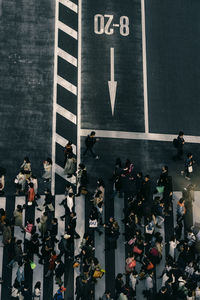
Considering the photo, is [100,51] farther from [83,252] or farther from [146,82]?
[83,252]

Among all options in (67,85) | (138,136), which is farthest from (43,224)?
(67,85)

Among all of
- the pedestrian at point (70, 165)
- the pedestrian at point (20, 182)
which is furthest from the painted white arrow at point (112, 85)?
the pedestrian at point (20, 182)

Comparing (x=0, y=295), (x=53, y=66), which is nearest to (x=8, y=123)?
(x=53, y=66)

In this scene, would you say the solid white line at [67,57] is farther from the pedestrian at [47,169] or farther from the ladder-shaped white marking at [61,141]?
the pedestrian at [47,169]

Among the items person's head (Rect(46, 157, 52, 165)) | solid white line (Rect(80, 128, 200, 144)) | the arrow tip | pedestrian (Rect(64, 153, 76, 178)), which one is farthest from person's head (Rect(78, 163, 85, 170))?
the arrow tip

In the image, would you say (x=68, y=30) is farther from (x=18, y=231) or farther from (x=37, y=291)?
(x=37, y=291)

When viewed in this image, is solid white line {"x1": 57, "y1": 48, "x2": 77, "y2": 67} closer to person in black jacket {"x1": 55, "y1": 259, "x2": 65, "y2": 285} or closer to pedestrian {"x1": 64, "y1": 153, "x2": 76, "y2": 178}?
pedestrian {"x1": 64, "y1": 153, "x2": 76, "y2": 178}
